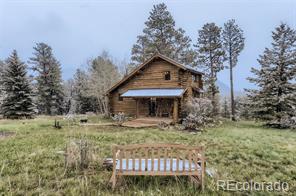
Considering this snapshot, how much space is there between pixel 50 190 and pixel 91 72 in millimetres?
25796

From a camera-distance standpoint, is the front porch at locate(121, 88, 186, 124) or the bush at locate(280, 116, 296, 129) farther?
the front porch at locate(121, 88, 186, 124)

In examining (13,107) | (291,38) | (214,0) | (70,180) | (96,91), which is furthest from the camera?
(96,91)

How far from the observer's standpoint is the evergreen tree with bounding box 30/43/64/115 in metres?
28.6

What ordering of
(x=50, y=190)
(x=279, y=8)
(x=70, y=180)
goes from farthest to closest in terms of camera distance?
(x=279, y=8) → (x=70, y=180) → (x=50, y=190)

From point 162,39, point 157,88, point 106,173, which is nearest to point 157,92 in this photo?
point 157,88

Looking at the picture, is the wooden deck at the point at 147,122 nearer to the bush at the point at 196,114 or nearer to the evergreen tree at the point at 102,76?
the bush at the point at 196,114

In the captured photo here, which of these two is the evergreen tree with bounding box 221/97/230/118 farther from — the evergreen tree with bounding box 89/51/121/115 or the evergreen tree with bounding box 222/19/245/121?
the evergreen tree with bounding box 89/51/121/115

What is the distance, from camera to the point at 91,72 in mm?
28250

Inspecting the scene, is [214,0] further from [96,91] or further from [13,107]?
[13,107]

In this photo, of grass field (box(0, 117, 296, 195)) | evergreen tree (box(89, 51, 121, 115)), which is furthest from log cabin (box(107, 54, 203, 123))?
grass field (box(0, 117, 296, 195))

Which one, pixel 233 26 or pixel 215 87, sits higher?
pixel 233 26

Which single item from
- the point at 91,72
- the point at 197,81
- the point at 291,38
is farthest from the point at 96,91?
the point at 291,38

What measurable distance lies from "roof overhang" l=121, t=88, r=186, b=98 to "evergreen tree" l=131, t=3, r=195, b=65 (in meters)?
10.4
